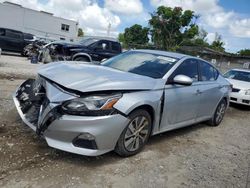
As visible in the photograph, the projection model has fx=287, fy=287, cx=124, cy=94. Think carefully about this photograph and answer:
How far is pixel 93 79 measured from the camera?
12.5 feet

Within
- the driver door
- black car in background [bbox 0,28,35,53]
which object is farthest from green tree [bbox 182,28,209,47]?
the driver door

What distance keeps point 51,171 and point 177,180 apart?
1.60 metres

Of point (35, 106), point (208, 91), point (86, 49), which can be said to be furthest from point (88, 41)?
point (35, 106)

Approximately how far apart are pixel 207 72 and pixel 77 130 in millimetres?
3596

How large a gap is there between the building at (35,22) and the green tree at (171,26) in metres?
13.1

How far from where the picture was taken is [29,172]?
3.36 metres

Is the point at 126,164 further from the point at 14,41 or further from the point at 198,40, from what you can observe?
the point at 198,40

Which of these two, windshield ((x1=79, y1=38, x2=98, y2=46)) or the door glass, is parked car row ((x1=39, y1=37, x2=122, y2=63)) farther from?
the door glass

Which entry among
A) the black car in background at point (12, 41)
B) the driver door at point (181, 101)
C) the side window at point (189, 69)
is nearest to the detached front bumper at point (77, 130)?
the driver door at point (181, 101)

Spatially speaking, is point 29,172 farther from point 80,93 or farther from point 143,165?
point 143,165

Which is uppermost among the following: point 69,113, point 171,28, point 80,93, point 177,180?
point 171,28

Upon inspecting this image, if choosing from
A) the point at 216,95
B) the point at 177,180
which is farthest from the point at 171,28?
the point at 177,180

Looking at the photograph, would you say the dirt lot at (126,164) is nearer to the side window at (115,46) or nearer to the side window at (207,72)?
the side window at (207,72)

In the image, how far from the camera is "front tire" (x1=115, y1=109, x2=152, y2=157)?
12.8ft
